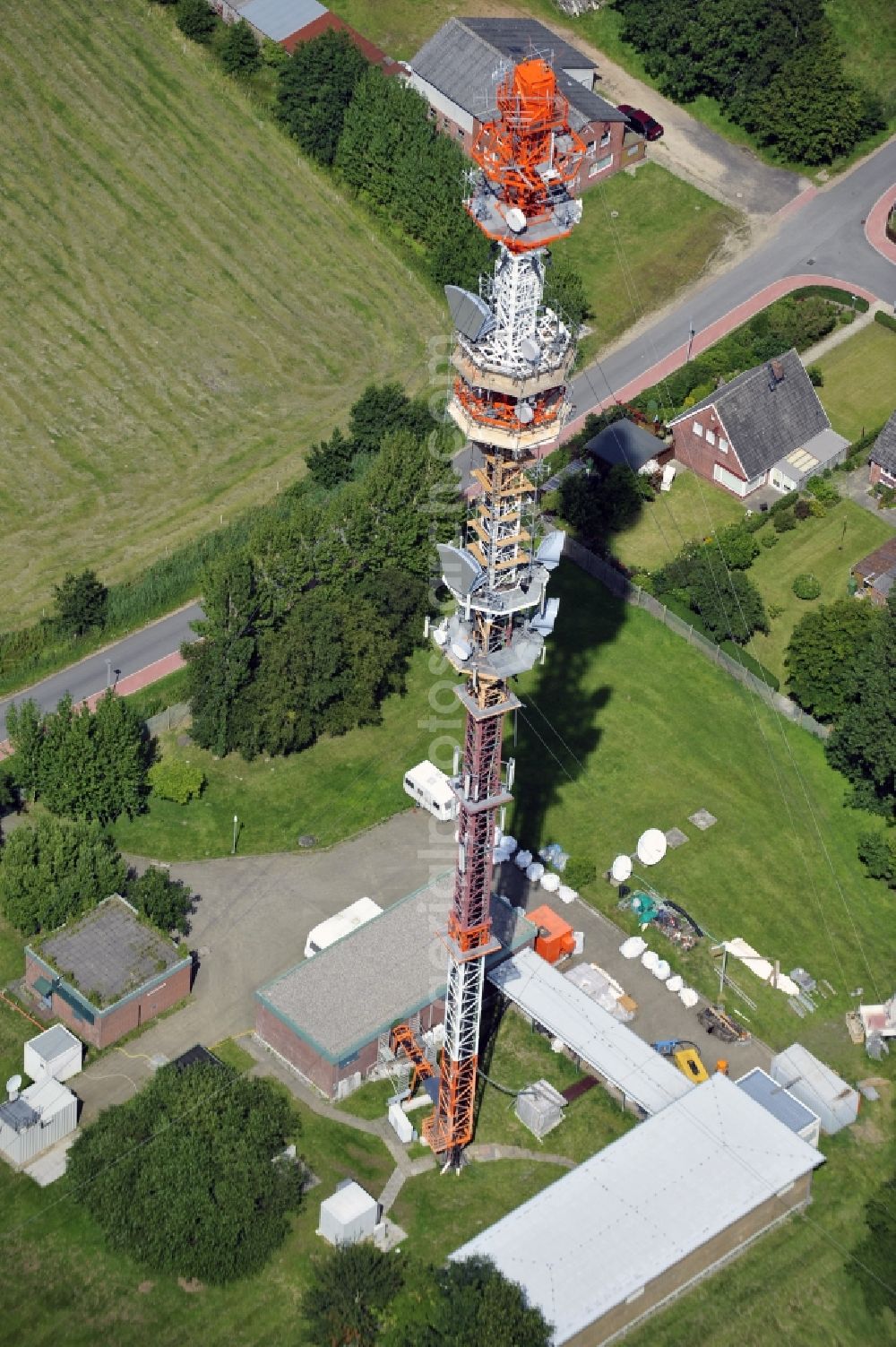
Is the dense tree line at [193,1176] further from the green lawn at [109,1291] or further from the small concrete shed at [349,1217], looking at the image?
the small concrete shed at [349,1217]

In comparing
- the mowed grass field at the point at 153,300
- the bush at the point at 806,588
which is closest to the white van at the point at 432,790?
the mowed grass field at the point at 153,300

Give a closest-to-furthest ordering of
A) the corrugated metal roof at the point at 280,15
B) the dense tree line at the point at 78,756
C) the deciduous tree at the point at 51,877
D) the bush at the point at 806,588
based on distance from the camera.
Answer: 1. the deciduous tree at the point at 51,877
2. the dense tree line at the point at 78,756
3. the bush at the point at 806,588
4. the corrugated metal roof at the point at 280,15

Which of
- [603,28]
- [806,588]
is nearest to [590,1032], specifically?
[806,588]

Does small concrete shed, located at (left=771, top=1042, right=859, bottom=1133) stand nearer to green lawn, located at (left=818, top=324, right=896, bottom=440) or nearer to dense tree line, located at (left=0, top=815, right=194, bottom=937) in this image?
dense tree line, located at (left=0, top=815, right=194, bottom=937)

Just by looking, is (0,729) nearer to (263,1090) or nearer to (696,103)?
(263,1090)

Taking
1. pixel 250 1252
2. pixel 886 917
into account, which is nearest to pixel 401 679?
pixel 886 917

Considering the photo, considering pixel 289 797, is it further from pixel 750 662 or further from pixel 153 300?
pixel 153 300
